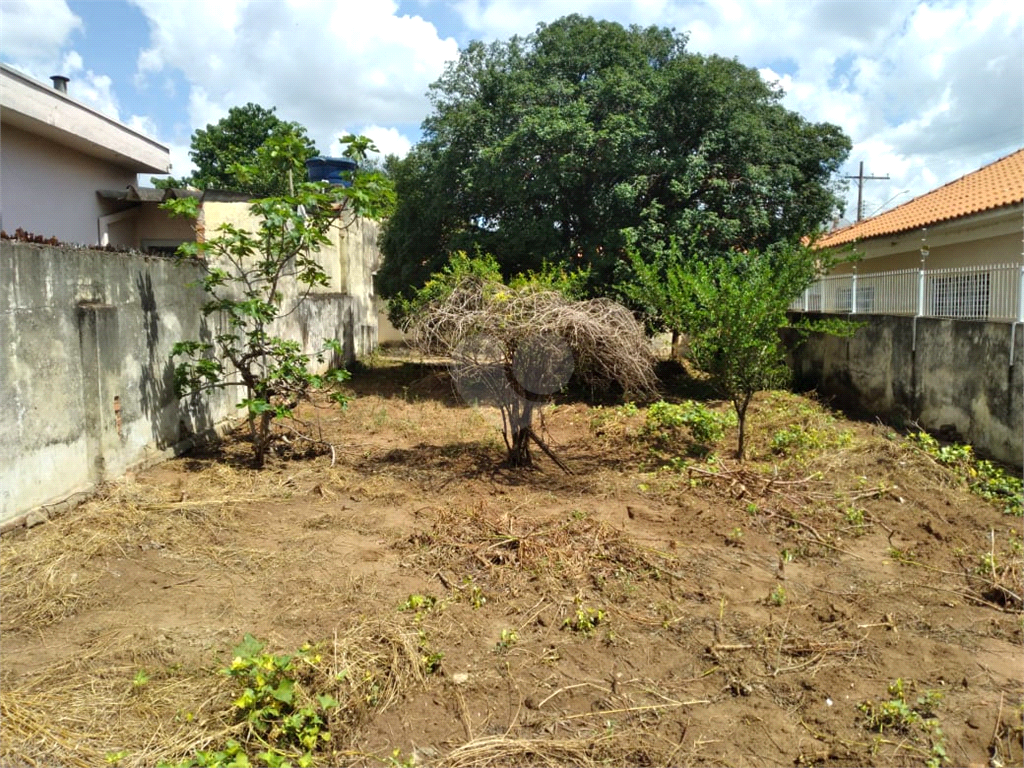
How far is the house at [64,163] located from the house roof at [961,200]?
9958 mm

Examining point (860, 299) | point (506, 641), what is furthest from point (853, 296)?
point (506, 641)

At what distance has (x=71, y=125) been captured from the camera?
30.0 ft

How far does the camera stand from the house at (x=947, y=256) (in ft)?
27.8

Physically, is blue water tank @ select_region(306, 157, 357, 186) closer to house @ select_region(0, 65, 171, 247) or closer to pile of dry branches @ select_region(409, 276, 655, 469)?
house @ select_region(0, 65, 171, 247)

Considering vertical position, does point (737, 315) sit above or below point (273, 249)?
below

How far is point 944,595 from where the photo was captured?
4.85 metres

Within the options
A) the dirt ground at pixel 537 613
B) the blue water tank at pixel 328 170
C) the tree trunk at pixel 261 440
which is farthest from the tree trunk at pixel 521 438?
the blue water tank at pixel 328 170

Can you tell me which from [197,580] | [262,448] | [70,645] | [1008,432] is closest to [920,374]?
Answer: [1008,432]

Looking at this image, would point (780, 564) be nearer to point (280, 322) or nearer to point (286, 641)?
point (286, 641)

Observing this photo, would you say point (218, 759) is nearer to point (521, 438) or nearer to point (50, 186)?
point (521, 438)

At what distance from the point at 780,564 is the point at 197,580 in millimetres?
4061

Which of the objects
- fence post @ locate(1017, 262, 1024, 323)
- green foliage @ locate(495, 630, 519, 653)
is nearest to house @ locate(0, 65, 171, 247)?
green foliage @ locate(495, 630, 519, 653)

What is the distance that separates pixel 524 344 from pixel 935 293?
582cm

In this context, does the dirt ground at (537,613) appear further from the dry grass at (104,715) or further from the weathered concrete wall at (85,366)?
the weathered concrete wall at (85,366)
